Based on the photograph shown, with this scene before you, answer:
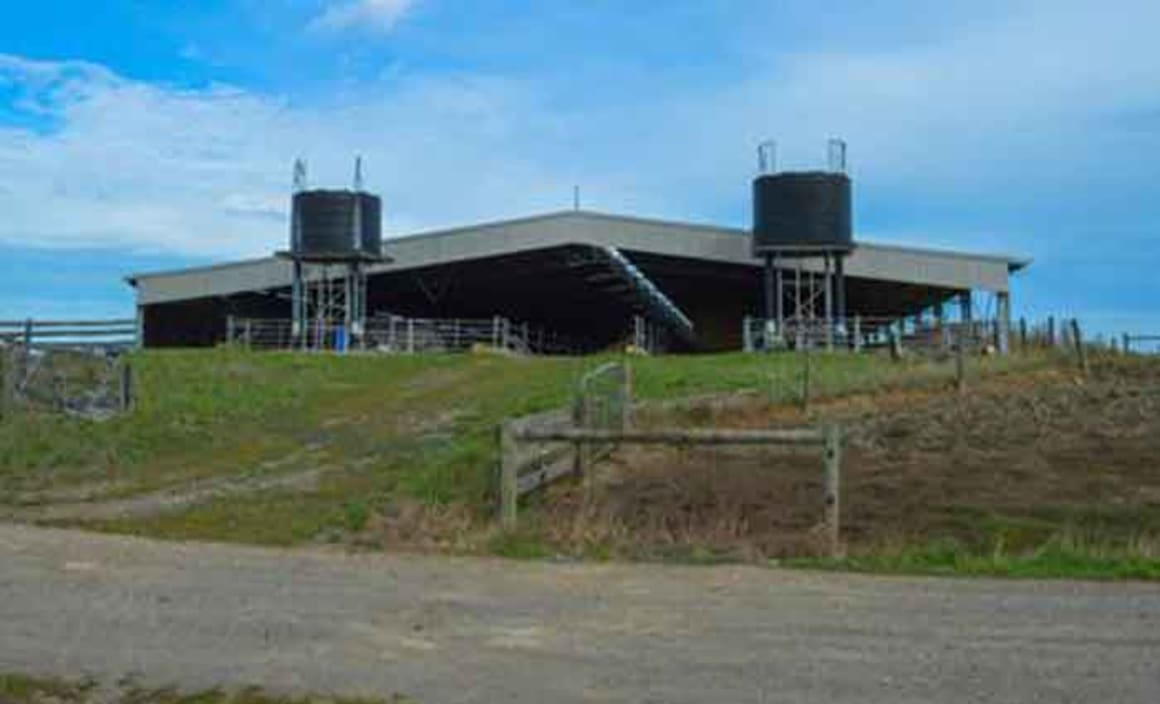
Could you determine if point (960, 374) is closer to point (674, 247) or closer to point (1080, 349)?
point (1080, 349)

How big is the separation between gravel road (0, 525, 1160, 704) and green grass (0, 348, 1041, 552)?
12.1 ft

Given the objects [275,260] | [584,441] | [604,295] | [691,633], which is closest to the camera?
[691,633]

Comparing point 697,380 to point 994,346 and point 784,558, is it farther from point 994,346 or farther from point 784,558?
point 784,558

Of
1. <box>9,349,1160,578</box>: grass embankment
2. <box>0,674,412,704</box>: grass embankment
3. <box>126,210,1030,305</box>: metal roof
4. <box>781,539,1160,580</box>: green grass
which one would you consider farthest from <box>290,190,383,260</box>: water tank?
<box>0,674,412,704</box>: grass embankment

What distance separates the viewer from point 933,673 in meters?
8.20

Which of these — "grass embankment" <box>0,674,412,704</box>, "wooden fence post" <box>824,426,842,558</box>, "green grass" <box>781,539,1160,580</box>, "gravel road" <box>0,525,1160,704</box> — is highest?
"wooden fence post" <box>824,426,842,558</box>

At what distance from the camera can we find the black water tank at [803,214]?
2093 inches

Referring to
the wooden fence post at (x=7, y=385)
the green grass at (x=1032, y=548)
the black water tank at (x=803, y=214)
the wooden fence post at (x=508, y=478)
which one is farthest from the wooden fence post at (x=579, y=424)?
the black water tank at (x=803, y=214)

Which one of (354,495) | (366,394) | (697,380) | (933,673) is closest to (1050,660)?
(933,673)

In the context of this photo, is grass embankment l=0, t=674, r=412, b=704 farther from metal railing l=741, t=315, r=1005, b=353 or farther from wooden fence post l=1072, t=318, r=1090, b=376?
metal railing l=741, t=315, r=1005, b=353

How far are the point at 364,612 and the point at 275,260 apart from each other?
51356 millimetres

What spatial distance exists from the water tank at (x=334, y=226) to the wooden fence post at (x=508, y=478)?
4266cm

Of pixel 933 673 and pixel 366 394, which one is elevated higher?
pixel 366 394

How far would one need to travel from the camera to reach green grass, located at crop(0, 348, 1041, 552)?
673 inches
